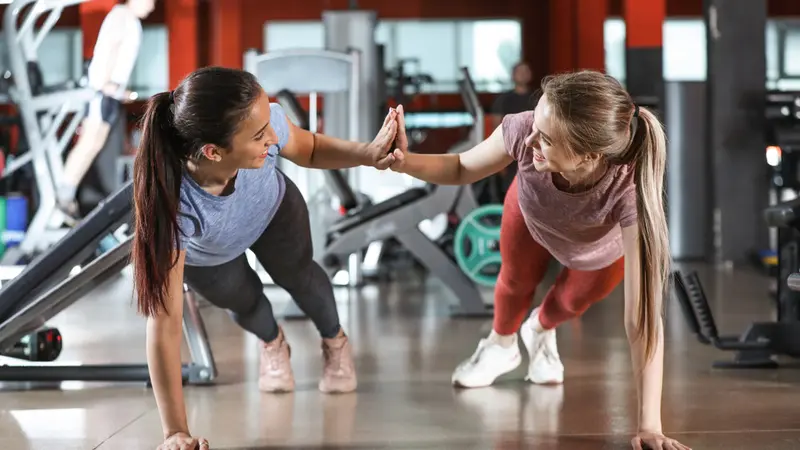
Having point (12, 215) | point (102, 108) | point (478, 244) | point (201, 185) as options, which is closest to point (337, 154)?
point (201, 185)

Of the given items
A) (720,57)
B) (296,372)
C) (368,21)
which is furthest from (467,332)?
(720,57)

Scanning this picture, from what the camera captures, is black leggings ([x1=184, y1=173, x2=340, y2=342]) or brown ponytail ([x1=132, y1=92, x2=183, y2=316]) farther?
black leggings ([x1=184, y1=173, x2=340, y2=342])

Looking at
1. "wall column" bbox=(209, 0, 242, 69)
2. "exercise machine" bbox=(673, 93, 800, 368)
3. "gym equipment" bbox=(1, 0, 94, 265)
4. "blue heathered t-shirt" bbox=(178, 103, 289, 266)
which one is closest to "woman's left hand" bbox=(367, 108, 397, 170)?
"blue heathered t-shirt" bbox=(178, 103, 289, 266)

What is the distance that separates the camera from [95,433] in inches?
76.8

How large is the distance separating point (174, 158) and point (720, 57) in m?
5.19

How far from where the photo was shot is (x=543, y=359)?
246 centimetres

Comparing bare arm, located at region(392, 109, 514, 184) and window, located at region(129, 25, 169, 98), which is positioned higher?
window, located at region(129, 25, 169, 98)

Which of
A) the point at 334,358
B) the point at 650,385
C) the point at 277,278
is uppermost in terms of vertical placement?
the point at 277,278

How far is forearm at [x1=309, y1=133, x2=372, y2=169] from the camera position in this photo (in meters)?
1.95

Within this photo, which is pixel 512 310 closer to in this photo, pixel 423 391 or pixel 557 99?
pixel 423 391

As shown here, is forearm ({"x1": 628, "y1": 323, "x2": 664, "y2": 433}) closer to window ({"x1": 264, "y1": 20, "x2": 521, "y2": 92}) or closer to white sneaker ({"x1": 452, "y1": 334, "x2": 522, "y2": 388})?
white sneaker ({"x1": 452, "y1": 334, "x2": 522, "y2": 388})

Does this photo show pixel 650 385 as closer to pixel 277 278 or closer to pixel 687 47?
pixel 277 278

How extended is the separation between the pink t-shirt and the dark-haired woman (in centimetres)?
28

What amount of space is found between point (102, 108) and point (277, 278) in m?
3.95
